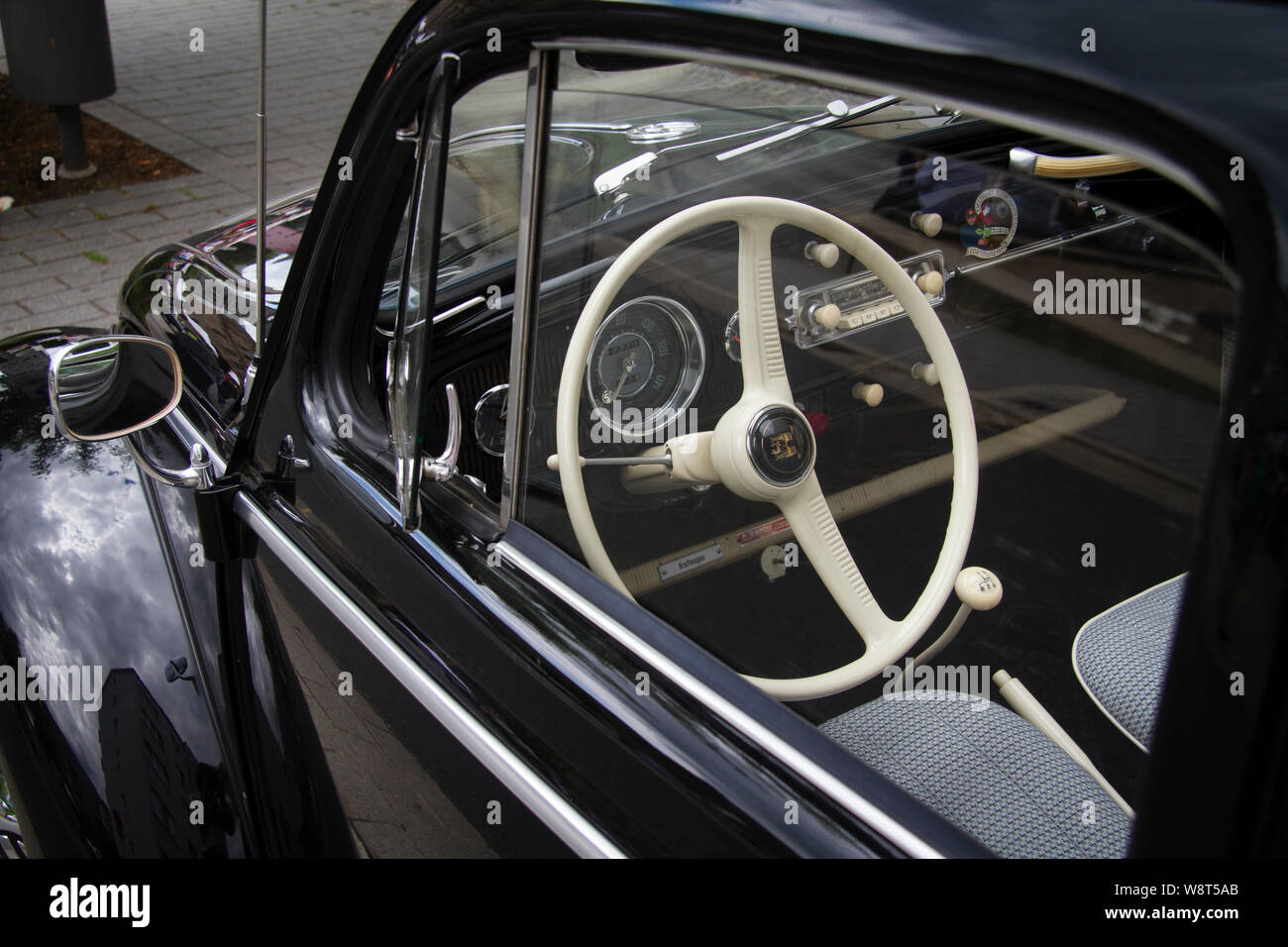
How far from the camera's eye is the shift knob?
163cm

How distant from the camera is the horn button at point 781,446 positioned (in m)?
1.62

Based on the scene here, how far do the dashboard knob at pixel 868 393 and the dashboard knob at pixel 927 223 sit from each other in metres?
0.33

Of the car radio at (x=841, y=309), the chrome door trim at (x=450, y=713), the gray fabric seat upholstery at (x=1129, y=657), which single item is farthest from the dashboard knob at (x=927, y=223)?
the chrome door trim at (x=450, y=713)

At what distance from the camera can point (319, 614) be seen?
4.82 feet

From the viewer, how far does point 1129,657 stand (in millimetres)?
1741

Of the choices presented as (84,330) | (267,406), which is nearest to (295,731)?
(267,406)

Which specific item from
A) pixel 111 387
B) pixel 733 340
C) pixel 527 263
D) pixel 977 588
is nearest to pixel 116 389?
pixel 111 387

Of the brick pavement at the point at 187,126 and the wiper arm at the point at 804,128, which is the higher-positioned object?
the wiper arm at the point at 804,128

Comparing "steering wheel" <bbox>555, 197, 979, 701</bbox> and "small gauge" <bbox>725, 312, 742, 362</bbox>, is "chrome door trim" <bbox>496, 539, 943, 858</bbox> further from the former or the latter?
"small gauge" <bbox>725, 312, 742, 362</bbox>

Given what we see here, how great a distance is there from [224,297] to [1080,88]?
6.28 ft

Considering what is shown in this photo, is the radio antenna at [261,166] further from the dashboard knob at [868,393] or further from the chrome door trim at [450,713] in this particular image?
the dashboard knob at [868,393]

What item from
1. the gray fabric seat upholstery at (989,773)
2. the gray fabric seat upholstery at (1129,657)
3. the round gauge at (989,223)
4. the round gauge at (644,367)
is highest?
the round gauge at (989,223)

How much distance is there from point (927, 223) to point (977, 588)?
782 millimetres
